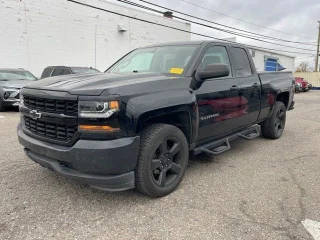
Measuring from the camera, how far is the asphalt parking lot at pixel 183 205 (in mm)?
2623

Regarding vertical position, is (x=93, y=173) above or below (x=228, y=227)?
above

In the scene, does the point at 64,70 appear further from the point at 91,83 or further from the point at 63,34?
the point at 91,83

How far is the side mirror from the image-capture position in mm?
3507

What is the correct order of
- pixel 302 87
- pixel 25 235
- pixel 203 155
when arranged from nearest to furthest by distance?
pixel 25 235
pixel 203 155
pixel 302 87

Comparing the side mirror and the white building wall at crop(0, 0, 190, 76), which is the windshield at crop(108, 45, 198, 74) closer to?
the side mirror

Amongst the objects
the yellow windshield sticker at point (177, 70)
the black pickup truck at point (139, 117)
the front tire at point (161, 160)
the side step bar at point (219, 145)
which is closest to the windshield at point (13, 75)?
the black pickup truck at point (139, 117)

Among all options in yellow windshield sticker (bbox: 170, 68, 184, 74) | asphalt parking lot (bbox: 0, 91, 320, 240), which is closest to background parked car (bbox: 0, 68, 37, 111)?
asphalt parking lot (bbox: 0, 91, 320, 240)

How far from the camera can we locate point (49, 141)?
9.82ft

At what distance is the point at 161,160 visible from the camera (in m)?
3.27

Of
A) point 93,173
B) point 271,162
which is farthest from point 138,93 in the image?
point 271,162

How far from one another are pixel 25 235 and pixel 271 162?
366 cm

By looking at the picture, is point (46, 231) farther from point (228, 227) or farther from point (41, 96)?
point (228, 227)

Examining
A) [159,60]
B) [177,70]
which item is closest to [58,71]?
[159,60]

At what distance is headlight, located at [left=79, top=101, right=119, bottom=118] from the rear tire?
13.7ft
